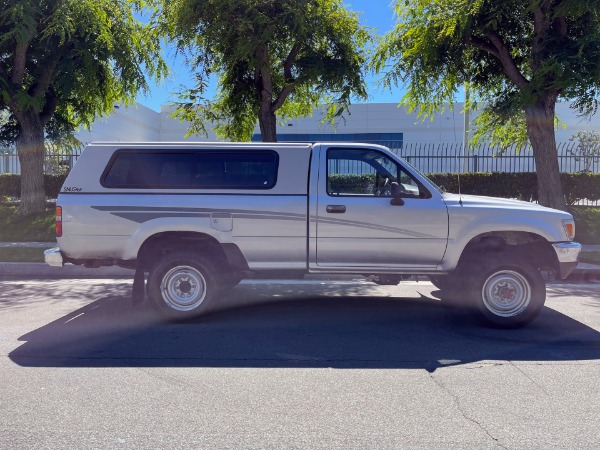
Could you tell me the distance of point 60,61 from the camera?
16.8 metres

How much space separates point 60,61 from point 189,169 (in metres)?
11.1

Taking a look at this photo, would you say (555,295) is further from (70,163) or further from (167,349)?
(70,163)

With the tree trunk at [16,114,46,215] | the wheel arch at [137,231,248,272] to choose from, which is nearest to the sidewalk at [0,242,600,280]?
the wheel arch at [137,231,248,272]

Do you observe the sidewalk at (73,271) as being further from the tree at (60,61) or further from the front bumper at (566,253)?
the tree at (60,61)

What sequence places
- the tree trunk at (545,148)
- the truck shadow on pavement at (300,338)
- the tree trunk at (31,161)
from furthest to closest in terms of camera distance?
1. the tree trunk at (31,161)
2. the tree trunk at (545,148)
3. the truck shadow on pavement at (300,338)

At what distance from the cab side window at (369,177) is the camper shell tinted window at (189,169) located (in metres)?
0.71

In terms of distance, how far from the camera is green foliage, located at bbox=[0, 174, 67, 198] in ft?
69.0

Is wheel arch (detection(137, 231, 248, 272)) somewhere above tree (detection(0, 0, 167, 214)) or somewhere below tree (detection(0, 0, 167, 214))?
below

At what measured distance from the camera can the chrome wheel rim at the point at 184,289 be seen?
24.8 feet

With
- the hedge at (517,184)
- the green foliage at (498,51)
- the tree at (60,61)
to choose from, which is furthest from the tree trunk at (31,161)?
the hedge at (517,184)

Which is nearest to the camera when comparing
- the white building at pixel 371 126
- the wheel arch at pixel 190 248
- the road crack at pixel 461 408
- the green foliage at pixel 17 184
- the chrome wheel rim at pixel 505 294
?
the road crack at pixel 461 408

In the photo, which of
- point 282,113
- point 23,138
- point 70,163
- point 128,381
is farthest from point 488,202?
point 70,163

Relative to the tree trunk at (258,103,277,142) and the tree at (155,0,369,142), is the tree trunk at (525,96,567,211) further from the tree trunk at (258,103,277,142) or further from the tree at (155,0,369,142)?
the tree trunk at (258,103,277,142)

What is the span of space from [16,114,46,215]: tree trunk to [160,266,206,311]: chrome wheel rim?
1214cm
